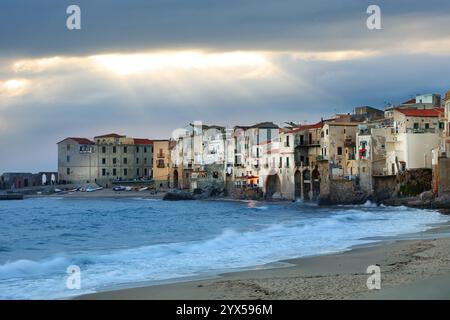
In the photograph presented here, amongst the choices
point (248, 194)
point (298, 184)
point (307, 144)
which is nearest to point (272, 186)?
point (248, 194)

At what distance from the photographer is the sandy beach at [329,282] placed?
13273mm

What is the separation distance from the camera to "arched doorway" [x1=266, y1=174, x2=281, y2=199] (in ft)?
275

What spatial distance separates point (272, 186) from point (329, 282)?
2781 inches

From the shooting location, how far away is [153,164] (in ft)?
391

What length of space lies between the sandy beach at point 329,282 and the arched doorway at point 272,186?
6236cm

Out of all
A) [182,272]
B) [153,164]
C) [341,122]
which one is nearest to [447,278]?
[182,272]

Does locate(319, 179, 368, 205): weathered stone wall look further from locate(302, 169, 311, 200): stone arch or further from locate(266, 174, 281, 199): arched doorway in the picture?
locate(266, 174, 281, 199): arched doorway

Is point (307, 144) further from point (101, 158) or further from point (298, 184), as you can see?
point (101, 158)

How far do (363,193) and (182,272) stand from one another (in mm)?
47700

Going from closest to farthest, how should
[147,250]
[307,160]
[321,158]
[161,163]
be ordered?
[147,250] → [321,158] → [307,160] → [161,163]

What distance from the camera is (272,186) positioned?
85.8m
